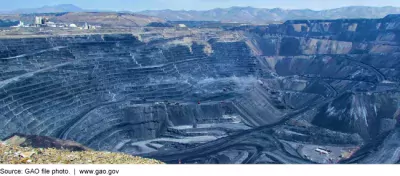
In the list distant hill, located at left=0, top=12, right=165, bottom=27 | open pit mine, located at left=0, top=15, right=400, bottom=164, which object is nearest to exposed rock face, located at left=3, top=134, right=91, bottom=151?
open pit mine, located at left=0, top=15, right=400, bottom=164

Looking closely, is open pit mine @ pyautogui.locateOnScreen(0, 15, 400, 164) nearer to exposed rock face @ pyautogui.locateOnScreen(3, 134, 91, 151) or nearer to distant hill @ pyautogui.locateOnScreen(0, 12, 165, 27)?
exposed rock face @ pyautogui.locateOnScreen(3, 134, 91, 151)

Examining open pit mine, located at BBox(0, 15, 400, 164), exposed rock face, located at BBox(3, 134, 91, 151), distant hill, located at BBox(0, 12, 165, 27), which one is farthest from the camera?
distant hill, located at BBox(0, 12, 165, 27)

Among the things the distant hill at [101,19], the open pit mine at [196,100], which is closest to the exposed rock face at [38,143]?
the open pit mine at [196,100]

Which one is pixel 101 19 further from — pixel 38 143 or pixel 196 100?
pixel 38 143

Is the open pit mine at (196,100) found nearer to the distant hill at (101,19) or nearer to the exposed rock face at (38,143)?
the exposed rock face at (38,143)

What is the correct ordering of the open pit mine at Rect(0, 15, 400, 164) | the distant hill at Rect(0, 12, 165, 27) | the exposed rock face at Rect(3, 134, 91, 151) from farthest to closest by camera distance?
the distant hill at Rect(0, 12, 165, 27) → the open pit mine at Rect(0, 15, 400, 164) → the exposed rock face at Rect(3, 134, 91, 151)

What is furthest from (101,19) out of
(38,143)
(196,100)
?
(38,143)

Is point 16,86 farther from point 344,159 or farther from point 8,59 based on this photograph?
point 344,159

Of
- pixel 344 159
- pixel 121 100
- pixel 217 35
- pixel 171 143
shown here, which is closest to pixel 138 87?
pixel 121 100
